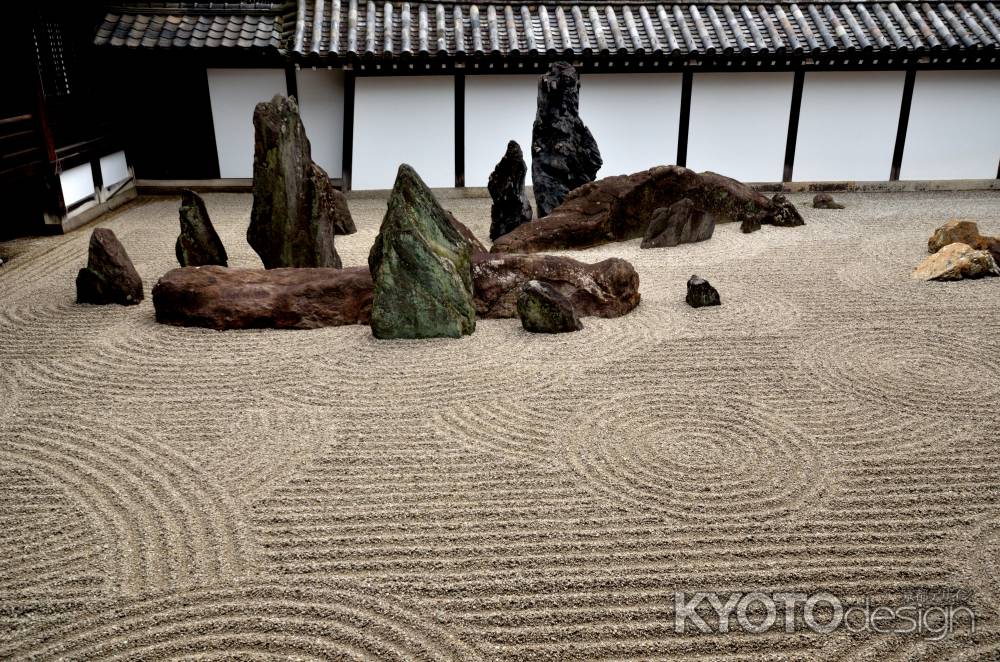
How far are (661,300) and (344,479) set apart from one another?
4.07 meters

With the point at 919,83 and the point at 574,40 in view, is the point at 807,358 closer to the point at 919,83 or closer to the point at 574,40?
the point at 574,40

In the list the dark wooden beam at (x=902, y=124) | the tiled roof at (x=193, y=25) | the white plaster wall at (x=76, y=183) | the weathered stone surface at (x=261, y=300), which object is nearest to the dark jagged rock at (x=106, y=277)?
the weathered stone surface at (x=261, y=300)

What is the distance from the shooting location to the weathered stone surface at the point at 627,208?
374 inches

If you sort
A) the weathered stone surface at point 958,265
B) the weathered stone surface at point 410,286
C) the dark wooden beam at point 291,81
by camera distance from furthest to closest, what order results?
the dark wooden beam at point 291,81 < the weathered stone surface at point 958,265 < the weathered stone surface at point 410,286

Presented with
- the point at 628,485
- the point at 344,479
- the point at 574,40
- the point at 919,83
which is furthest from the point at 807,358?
the point at 919,83

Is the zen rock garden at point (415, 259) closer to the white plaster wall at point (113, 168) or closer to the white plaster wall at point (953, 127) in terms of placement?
the white plaster wall at point (113, 168)

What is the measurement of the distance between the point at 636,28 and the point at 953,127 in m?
5.51

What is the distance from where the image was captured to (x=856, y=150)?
12828 millimetres

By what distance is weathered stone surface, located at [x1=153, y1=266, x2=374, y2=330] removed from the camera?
6645 millimetres

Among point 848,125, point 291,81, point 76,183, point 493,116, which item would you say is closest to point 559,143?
point 493,116

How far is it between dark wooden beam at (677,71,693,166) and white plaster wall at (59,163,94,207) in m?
9.04

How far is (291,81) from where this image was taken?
12422mm

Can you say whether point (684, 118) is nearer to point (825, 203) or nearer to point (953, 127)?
point (825, 203)

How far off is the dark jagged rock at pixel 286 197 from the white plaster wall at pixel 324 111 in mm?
4991
